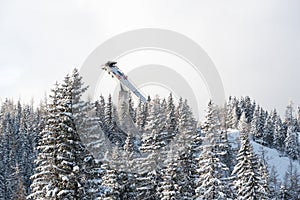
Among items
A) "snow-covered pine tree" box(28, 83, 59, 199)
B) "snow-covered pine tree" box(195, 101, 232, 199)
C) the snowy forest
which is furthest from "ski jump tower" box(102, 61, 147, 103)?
"snow-covered pine tree" box(28, 83, 59, 199)

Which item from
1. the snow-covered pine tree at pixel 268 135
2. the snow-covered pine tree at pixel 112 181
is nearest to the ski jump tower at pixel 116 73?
the snow-covered pine tree at pixel 268 135

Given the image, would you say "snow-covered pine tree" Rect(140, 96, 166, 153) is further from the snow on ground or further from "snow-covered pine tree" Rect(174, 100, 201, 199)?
the snow on ground

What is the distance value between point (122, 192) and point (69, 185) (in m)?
14.7

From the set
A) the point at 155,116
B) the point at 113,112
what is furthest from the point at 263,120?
the point at 155,116

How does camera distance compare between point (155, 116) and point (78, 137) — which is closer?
point (78, 137)

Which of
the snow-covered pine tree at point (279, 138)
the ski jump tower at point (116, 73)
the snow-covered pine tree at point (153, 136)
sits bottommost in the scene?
the snow-covered pine tree at point (153, 136)

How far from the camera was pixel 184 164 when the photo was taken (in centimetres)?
3575

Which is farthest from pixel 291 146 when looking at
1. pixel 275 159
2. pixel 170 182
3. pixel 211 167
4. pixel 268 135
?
pixel 211 167

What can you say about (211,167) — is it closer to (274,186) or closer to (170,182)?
(170,182)

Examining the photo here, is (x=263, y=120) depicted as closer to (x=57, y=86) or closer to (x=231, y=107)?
(x=231, y=107)

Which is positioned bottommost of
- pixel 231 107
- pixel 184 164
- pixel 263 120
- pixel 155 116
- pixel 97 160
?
pixel 97 160

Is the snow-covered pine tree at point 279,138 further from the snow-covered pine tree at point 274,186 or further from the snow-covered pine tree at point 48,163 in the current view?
the snow-covered pine tree at point 48,163

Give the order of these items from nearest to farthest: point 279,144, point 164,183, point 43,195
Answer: point 43,195 < point 164,183 < point 279,144

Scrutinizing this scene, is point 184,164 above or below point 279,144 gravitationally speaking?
below
